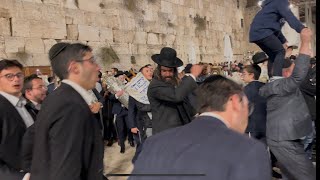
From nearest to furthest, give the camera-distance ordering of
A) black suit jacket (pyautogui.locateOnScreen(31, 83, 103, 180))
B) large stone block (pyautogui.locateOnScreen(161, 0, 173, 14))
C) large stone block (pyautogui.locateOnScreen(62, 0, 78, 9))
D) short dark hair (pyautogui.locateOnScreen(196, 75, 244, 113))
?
short dark hair (pyautogui.locateOnScreen(196, 75, 244, 113)), black suit jacket (pyautogui.locateOnScreen(31, 83, 103, 180)), large stone block (pyautogui.locateOnScreen(62, 0, 78, 9)), large stone block (pyautogui.locateOnScreen(161, 0, 173, 14))

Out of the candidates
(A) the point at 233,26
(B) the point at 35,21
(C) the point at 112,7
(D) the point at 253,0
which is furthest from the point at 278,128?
(D) the point at 253,0

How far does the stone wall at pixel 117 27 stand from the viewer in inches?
408

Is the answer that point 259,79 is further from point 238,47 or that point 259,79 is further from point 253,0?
point 253,0

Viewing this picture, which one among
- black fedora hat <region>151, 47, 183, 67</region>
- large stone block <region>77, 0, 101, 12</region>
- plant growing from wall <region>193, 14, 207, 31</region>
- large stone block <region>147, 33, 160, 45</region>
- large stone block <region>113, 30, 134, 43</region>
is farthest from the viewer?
plant growing from wall <region>193, 14, 207, 31</region>

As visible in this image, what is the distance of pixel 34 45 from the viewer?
35.0ft

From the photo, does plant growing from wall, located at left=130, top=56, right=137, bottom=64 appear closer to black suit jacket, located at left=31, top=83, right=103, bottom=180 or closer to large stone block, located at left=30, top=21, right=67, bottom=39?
large stone block, located at left=30, top=21, right=67, bottom=39

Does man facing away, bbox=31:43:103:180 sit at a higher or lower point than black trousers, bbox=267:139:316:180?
higher

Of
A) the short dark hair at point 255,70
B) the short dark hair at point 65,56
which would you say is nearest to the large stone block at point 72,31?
the short dark hair at point 255,70

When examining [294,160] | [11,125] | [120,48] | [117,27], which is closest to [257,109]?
[294,160]

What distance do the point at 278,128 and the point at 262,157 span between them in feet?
7.77

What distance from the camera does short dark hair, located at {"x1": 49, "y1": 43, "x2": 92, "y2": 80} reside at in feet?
7.17

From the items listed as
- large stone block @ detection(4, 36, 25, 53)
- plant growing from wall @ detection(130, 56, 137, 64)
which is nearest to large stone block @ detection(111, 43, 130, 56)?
plant growing from wall @ detection(130, 56, 137, 64)

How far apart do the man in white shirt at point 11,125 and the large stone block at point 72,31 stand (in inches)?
354

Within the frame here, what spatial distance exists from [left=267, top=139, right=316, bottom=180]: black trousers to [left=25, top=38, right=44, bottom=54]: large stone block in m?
8.58
